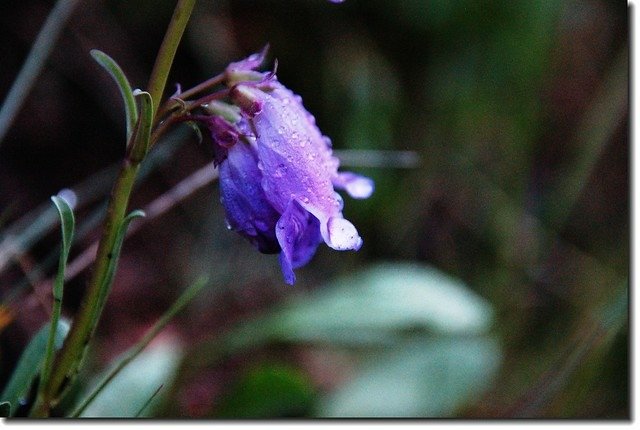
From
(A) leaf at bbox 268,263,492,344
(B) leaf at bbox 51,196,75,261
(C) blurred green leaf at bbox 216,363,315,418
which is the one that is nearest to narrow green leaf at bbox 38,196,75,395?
(B) leaf at bbox 51,196,75,261

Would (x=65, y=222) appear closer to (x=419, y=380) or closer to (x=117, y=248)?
(x=117, y=248)

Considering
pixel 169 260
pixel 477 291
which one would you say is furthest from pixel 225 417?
pixel 477 291

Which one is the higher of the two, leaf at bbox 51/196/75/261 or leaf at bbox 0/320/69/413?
leaf at bbox 51/196/75/261

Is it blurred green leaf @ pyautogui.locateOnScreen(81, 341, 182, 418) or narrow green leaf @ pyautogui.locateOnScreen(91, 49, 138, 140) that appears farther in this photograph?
blurred green leaf @ pyautogui.locateOnScreen(81, 341, 182, 418)

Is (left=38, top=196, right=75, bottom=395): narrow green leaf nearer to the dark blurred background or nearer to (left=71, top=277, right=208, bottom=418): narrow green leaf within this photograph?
(left=71, top=277, right=208, bottom=418): narrow green leaf

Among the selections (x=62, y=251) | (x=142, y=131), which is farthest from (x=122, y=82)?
(x=62, y=251)

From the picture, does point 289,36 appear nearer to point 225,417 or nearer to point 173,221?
point 173,221
